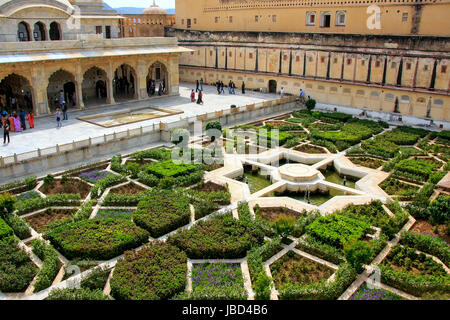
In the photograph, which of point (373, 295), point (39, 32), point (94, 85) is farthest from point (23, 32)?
point (373, 295)

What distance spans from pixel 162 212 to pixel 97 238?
8.01 feet

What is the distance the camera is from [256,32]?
117ft

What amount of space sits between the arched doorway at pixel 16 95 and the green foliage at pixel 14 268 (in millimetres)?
17781

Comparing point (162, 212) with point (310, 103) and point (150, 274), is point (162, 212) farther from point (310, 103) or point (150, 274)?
point (310, 103)

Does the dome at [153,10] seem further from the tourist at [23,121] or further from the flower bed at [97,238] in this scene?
the flower bed at [97,238]

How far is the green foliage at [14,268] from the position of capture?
33.7 feet

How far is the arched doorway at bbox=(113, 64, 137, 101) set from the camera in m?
32.4

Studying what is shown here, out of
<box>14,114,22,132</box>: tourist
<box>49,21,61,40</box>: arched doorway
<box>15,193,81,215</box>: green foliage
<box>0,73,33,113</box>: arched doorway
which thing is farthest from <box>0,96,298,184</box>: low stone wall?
<box>49,21,61,40</box>: arched doorway

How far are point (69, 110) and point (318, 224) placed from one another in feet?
67.1

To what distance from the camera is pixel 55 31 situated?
31.1 m

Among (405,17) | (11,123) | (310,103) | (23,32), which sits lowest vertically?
(310,103)

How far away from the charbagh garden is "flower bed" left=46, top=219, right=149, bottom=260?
4cm

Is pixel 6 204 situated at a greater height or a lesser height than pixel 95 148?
lesser

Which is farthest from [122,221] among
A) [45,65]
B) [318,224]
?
[45,65]
